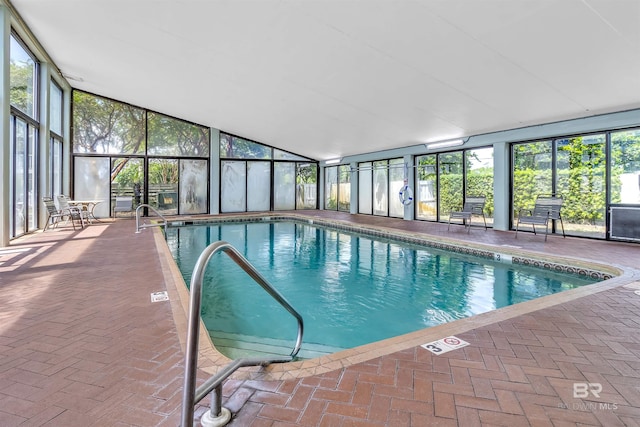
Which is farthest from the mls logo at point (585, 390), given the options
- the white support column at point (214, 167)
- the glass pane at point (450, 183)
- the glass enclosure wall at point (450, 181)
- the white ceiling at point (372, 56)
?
the white support column at point (214, 167)

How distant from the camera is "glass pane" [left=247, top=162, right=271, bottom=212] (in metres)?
13.4

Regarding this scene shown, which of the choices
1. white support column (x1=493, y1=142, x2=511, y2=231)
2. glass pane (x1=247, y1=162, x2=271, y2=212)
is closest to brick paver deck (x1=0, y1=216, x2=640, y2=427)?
white support column (x1=493, y1=142, x2=511, y2=231)

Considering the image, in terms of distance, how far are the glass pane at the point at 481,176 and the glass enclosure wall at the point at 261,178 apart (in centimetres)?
714

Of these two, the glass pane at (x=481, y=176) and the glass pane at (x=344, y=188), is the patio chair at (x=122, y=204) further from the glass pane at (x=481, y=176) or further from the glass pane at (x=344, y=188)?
the glass pane at (x=481, y=176)

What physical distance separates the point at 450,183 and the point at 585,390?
8.31 metres

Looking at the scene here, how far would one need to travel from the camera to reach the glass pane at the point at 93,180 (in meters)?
10.8

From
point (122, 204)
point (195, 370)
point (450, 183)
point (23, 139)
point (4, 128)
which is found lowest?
point (195, 370)

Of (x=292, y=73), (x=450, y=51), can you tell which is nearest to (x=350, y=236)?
(x=292, y=73)

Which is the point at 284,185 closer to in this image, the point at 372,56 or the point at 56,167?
the point at 56,167

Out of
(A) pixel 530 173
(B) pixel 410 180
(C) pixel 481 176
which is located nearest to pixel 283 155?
(B) pixel 410 180

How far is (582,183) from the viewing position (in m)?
6.71

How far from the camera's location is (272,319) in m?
3.47

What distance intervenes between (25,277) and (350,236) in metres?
6.28

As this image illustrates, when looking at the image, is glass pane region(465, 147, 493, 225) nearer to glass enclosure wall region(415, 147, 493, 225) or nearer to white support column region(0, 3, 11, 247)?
glass enclosure wall region(415, 147, 493, 225)
